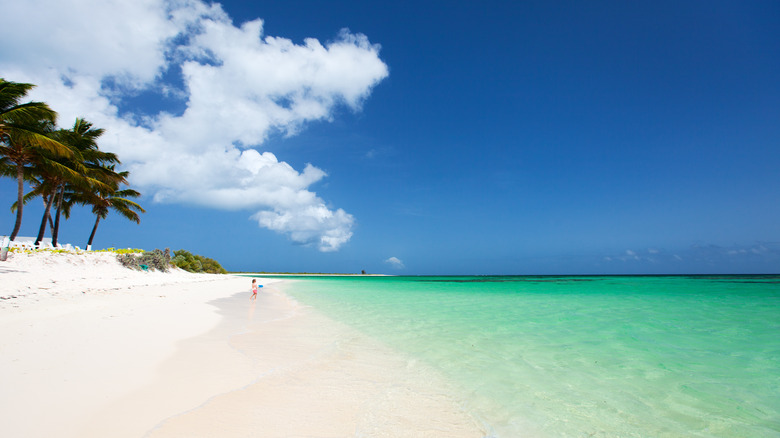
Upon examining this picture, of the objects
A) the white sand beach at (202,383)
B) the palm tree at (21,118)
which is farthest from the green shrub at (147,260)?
the white sand beach at (202,383)

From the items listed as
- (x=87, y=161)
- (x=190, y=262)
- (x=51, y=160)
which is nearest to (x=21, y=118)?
(x=51, y=160)

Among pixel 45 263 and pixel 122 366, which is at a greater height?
pixel 45 263

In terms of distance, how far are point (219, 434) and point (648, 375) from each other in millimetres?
6048

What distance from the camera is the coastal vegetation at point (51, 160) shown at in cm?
1636

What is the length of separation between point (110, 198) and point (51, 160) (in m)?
14.0

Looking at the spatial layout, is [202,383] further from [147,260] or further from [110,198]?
Answer: [110,198]

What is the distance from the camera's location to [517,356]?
20.1 ft

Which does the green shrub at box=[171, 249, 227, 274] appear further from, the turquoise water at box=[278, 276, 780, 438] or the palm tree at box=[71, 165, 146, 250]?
the turquoise water at box=[278, 276, 780, 438]

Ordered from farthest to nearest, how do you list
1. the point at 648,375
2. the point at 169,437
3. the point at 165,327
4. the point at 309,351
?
the point at 165,327, the point at 309,351, the point at 648,375, the point at 169,437

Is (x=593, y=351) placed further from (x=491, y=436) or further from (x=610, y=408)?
(x=491, y=436)

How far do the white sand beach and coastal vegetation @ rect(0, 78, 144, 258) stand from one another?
14295 mm

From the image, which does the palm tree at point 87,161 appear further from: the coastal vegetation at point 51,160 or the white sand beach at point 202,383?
the white sand beach at point 202,383

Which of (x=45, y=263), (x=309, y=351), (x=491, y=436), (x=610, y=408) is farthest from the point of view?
(x=45, y=263)

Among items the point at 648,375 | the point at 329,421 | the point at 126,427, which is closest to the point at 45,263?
the point at 126,427
